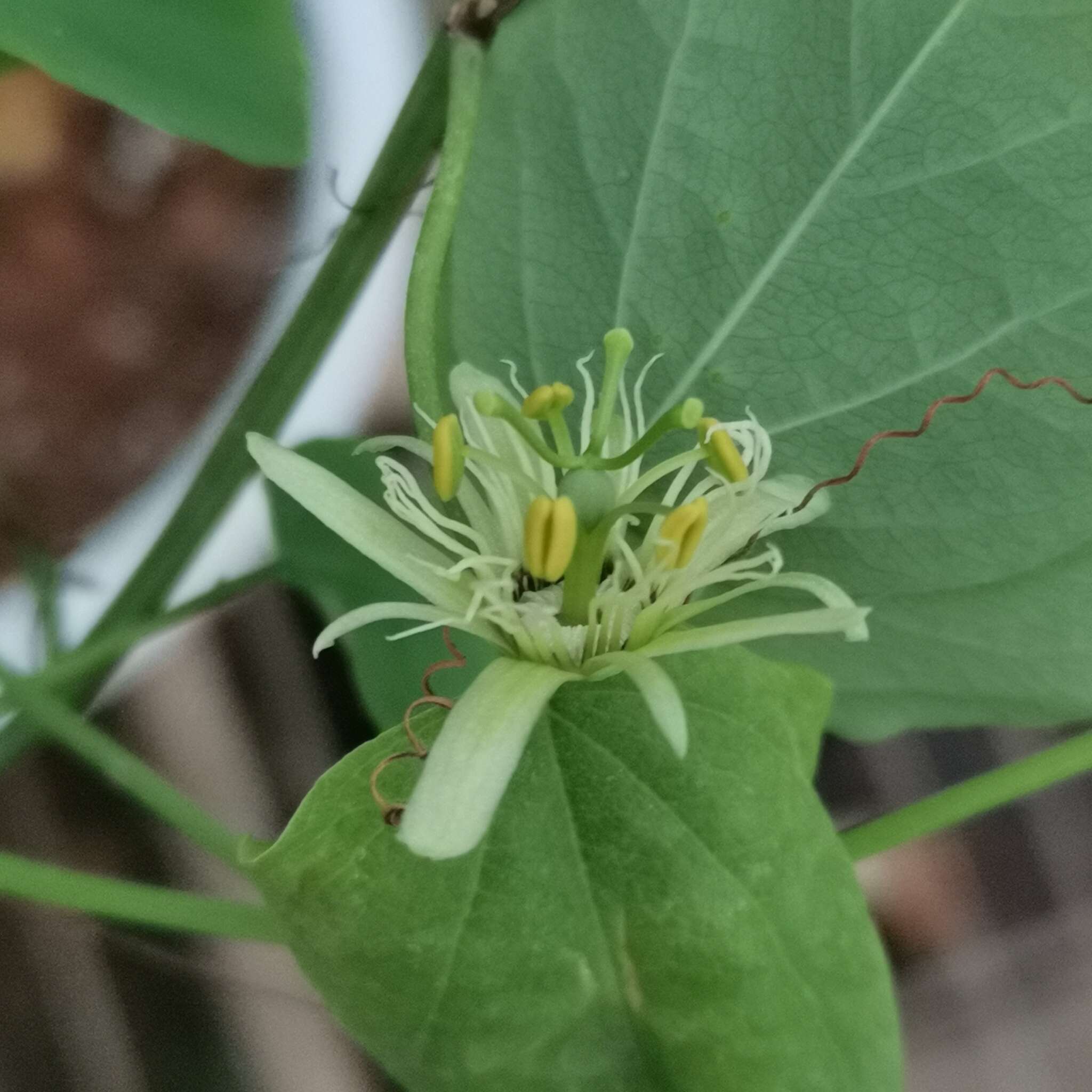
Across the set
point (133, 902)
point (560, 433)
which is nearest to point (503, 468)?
point (560, 433)

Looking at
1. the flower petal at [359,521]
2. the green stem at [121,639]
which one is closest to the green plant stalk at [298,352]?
the green stem at [121,639]

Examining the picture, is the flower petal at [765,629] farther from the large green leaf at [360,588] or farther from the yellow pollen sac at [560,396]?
the large green leaf at [360,588]

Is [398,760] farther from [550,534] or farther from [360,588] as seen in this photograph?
[360,588]

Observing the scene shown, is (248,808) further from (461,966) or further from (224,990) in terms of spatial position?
(461,966)

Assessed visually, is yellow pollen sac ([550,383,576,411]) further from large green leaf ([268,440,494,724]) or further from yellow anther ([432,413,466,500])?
large green leaf ([268,440,494,724])

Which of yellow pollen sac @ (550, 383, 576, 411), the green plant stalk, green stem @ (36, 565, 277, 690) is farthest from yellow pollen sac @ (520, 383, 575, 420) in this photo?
green stem @ (36, 565, 277, 690)

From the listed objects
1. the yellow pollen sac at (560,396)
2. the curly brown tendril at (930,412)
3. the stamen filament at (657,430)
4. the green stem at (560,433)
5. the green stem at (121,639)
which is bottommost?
the curly brown tendril at (930,412)
